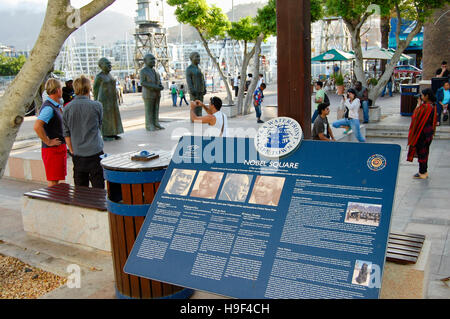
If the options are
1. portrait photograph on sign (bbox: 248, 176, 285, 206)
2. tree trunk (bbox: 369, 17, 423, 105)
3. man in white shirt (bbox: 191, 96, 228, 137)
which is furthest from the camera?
tree trunk (bbox: 369, 17, 423, 105)

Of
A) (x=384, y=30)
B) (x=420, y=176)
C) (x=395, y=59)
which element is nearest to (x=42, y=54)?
(x=420, y=176)

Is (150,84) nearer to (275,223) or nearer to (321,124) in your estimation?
(321,124)

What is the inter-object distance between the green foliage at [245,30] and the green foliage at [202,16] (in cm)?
31

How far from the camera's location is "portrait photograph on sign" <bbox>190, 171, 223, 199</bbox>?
3.03m

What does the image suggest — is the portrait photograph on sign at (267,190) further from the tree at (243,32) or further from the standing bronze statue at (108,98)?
the tree at (243,32)

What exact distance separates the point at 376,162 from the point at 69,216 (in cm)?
360

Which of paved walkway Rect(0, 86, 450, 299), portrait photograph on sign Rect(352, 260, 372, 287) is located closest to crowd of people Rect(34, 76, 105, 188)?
paved walkway Rect(0, 86, 450, 299)

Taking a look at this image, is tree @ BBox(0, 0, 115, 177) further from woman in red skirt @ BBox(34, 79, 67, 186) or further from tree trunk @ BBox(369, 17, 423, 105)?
tree trunk @ BBox(369, 17, 423, 105)

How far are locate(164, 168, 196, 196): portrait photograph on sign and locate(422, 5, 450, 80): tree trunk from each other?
15063 millimetres

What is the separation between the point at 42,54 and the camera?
388 cm

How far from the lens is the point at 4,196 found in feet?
25.7
